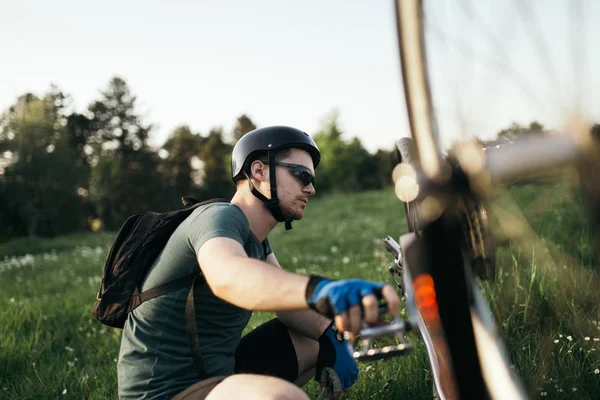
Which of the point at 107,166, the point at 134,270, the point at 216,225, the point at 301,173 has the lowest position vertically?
the point at 134,270

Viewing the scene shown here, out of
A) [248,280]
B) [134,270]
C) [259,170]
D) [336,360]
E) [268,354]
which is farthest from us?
[268,354]

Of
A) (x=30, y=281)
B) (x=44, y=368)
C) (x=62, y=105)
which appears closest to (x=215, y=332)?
(x=44, y=368)

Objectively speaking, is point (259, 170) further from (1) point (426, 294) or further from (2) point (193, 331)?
(1) point (426, 294)

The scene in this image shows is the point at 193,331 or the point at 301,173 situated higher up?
the point at 301,173

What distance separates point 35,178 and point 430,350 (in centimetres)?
4091

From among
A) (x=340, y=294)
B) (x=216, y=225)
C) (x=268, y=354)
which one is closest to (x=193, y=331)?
(x=216, y=225)

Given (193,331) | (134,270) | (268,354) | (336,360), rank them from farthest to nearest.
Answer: (268,354) < (336,360) < (134,270) < (193,331)

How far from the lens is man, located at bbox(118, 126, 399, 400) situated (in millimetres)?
1658

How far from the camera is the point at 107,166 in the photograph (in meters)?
56.8

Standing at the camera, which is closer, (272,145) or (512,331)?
(272,145)

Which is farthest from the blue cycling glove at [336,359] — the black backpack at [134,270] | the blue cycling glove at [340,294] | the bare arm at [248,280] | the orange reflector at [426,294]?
the blue cycling glove at [340,294]

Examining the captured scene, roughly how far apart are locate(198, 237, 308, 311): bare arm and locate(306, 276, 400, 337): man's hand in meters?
0.10

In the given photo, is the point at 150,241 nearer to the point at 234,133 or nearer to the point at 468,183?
the point at 468,183

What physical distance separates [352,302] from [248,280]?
0.43 m
